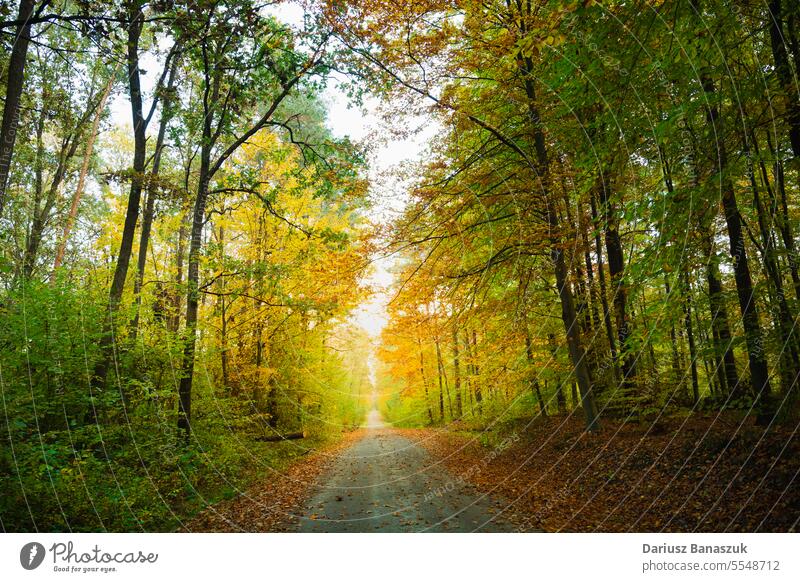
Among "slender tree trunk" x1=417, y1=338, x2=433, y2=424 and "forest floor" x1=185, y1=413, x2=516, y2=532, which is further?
"slender tree trunk" x1=417, y1=338, x2=433, y2=424

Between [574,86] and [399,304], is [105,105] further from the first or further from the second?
[574,86]

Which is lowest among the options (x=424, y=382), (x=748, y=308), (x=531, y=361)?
(x=424, y=382)

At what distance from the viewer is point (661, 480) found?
6219mm

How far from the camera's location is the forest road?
19.4 ft

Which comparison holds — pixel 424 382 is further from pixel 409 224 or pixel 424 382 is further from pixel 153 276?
pixel 409 224

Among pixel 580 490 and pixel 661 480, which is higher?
pixel 661 480

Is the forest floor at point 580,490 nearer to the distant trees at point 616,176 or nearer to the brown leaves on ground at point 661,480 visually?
the brown leaves on ground at point 661,480

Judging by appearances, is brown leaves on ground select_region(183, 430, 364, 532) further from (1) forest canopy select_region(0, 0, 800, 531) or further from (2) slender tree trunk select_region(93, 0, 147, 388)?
(2) slender tree trunk select_region(93, 0, 147, 388)

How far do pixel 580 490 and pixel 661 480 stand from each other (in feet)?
4.96

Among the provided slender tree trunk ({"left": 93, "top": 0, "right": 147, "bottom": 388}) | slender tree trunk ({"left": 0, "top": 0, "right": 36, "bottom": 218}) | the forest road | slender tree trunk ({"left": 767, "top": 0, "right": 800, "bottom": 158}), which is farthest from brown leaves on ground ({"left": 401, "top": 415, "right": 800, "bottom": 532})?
slender tree trunk ({"left": 0, "top": 0, "right": 36, "bottom": 218})
